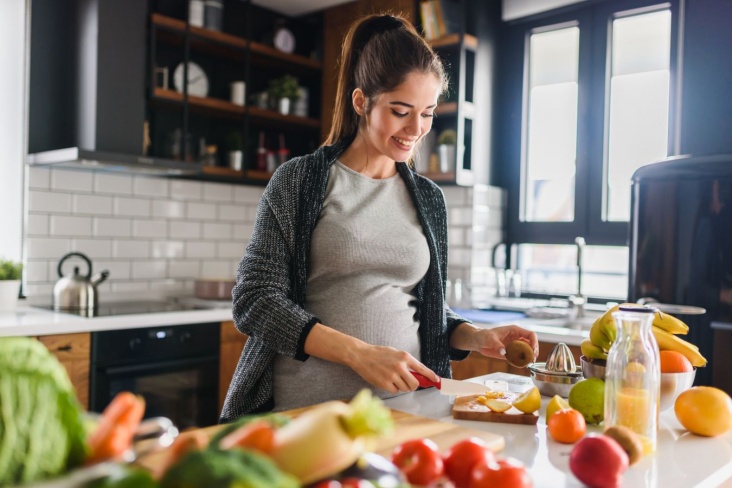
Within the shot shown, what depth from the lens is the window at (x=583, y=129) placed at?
3402mm

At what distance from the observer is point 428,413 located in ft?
4.44

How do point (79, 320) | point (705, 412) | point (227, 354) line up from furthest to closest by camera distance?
point (227, 354), point (79, 320), point (705, 412)

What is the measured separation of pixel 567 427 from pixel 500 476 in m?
0.42

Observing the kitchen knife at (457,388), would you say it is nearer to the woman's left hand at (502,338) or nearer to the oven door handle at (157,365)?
the woman's left hand at (502,338)

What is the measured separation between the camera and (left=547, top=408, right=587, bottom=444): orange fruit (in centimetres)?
115

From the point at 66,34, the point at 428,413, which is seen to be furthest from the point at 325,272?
the point at 66,34

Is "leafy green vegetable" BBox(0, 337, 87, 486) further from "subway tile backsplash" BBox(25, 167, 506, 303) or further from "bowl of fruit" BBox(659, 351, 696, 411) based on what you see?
"subway tile backsplash" BBox(25, 167, 506, 303)

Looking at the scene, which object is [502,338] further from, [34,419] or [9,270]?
[9,270]

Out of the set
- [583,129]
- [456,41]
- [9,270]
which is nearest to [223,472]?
[9,270]

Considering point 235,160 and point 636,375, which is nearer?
point 636,375

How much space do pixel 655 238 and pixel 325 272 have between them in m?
1.53

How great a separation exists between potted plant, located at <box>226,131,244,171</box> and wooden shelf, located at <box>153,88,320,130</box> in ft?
0.44

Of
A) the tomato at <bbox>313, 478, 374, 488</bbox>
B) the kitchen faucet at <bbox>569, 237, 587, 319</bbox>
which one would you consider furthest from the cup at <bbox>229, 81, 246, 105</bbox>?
the tomato at <bbox>313, 478, 374, 488</bbox>

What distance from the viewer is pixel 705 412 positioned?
124cm
